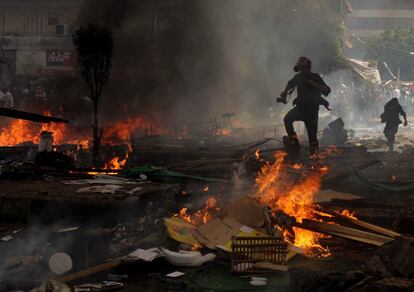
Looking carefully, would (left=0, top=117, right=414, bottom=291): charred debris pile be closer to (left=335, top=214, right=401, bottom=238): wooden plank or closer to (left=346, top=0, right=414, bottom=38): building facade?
(left=335, top=214, right=401, bottom=238): wooden plank

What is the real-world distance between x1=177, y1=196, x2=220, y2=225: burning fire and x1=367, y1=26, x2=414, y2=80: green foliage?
49.2 m

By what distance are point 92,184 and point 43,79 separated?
20.2 metres

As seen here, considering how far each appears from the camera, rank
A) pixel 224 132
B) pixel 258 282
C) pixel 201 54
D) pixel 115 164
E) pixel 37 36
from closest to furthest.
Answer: pixel 258 282 < pixel 115 164 < pixel 224 132 < pixel 201 54 < pixel 37 36

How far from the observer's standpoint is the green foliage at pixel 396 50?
51.5 metres

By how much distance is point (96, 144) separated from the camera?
39.3 feet

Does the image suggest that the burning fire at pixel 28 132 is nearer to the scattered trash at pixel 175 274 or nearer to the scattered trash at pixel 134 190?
the scattered trash at pixel 134 190

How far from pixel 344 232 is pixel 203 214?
86.6 inches

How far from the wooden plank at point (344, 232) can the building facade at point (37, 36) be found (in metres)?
23.0

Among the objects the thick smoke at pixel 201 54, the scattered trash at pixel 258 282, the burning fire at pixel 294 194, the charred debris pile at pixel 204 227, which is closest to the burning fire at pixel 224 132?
the thick smoke at pixel 201 54

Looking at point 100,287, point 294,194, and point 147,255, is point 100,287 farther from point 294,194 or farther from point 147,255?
point 294,194

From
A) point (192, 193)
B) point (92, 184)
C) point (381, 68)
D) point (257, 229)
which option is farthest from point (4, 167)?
point (381, 68)

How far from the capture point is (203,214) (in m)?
7.29

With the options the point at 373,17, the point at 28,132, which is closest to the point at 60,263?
the point at 28,132

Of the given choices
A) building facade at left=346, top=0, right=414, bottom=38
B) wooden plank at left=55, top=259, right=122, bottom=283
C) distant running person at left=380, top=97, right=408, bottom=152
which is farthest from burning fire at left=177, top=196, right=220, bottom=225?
building facade at left=346, top=0, right=414, bottom=38
